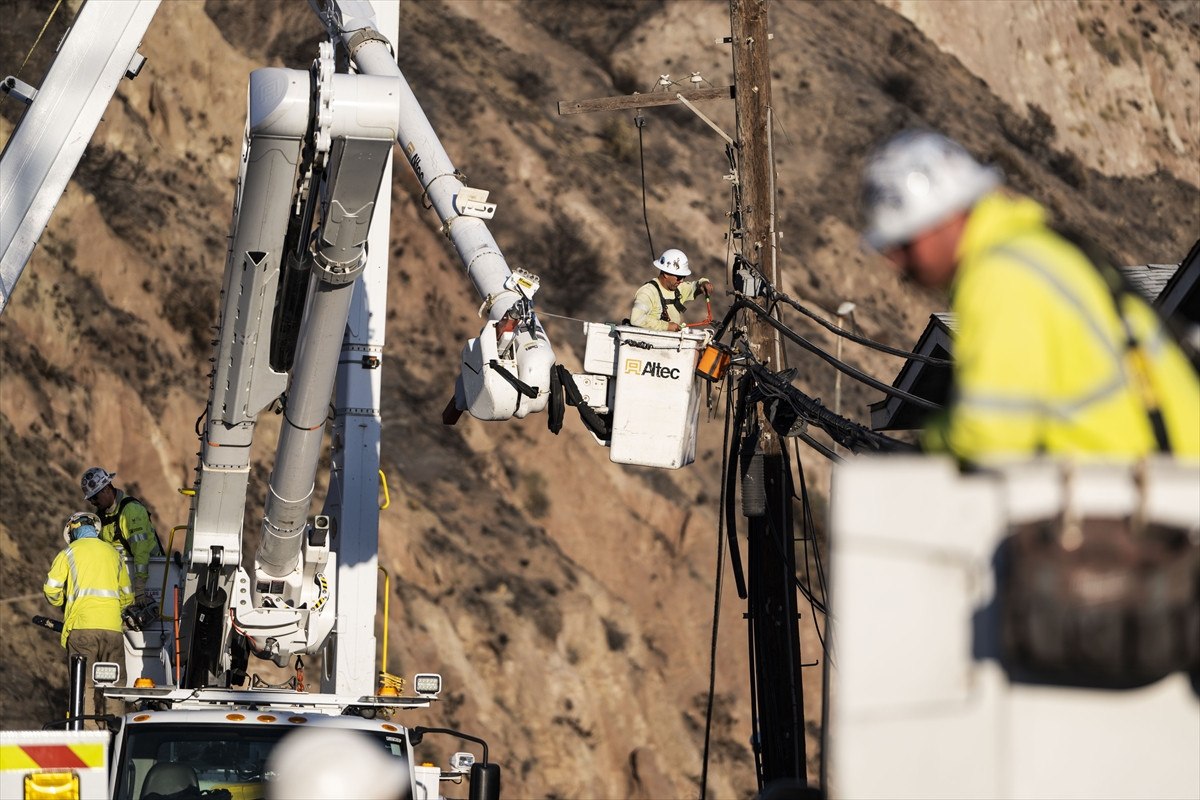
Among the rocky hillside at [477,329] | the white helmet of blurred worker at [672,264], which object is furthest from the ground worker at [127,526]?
the rocky hillside at [477,329]

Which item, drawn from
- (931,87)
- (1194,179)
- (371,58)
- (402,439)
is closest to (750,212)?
(371,58)

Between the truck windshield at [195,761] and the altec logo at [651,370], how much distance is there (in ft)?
12.2

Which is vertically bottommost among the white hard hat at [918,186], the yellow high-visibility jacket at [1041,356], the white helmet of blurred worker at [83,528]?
the yellow high-visibility jacket at [1041,356]

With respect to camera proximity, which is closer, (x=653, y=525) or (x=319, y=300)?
(x=319, y=300)

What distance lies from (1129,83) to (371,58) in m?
33.3

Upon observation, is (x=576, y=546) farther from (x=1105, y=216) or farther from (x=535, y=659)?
(x=1105, y=216)

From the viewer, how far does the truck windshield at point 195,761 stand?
8.95 metres

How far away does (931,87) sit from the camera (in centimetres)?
3812

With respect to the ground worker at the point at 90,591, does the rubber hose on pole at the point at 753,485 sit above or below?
above

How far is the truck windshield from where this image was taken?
8.95 metres

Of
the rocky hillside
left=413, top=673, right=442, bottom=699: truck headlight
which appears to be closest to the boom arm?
left=413, top=673, right=442, bottom=699: truck headlight

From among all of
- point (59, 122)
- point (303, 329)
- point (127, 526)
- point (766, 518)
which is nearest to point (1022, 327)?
point (303, 329)

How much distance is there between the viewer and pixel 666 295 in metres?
14.1

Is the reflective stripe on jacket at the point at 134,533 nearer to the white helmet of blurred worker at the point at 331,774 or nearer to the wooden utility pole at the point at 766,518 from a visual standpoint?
the wooden utility pole at the point at 766,518
